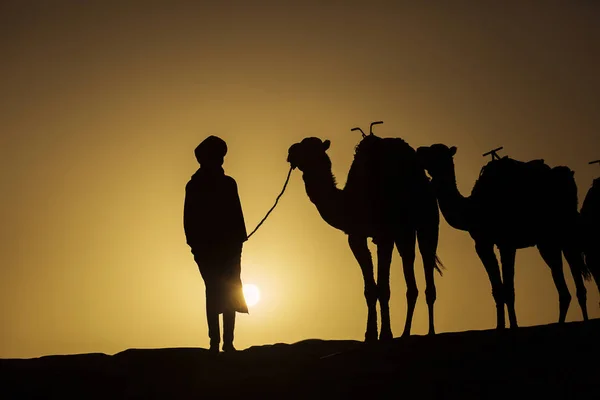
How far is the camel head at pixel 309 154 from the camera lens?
14.6 m

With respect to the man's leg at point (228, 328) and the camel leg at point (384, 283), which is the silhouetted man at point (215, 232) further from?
the camel leg at point (384, 283)

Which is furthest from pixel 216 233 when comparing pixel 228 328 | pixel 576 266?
pixel 576 266

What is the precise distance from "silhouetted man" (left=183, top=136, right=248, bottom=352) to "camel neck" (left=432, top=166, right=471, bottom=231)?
4418mm

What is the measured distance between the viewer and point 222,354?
12.8 m

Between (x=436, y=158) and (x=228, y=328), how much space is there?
17.3 ft

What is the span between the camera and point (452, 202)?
15812mm

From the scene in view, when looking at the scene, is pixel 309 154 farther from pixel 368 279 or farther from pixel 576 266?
pixel 576 266

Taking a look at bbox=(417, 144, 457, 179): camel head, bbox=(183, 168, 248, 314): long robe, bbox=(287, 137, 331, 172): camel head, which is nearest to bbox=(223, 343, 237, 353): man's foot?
bbox=(183, 168, 248, 314): long robe

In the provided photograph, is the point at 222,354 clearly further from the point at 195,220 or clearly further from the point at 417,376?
the point at 417,376

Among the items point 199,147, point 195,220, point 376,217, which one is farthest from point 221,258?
point 376,217

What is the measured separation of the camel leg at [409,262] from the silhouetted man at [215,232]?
2899 mm

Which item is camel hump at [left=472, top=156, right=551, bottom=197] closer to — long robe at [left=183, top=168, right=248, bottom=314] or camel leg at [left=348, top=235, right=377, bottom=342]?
camel leg at [left=348, top=235, right=377, bottom=342]

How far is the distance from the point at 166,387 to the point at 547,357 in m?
5.16

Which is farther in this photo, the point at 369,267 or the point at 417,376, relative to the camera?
the point at 369,267
